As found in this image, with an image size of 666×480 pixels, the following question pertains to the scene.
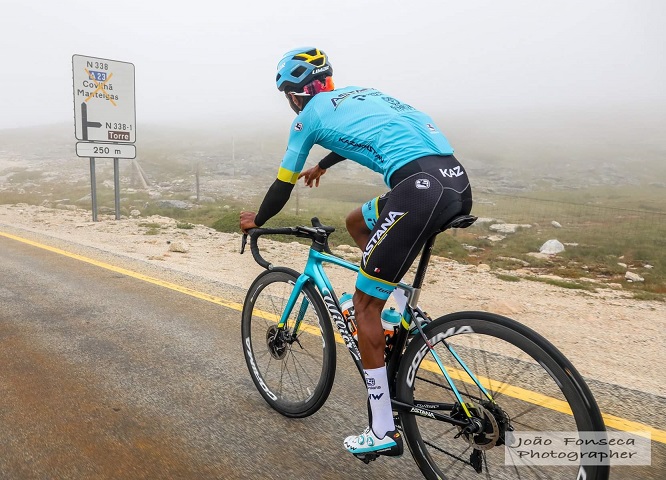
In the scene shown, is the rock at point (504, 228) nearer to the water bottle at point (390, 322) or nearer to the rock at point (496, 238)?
the rock at point (496, 238)

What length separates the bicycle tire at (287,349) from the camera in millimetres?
2971

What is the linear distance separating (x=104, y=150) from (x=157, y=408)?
11.8m

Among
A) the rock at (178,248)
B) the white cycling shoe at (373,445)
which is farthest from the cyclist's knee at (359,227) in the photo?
the rock at (178,248)

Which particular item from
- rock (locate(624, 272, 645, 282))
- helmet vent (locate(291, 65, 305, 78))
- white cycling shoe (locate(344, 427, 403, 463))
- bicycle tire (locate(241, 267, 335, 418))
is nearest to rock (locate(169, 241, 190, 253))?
bicycle tire (locate(241, 267, 335, 418))

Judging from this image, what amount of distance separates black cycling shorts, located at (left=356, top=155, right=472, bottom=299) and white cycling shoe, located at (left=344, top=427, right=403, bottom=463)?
71cm

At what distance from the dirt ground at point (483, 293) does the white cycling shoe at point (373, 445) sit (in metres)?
2.04

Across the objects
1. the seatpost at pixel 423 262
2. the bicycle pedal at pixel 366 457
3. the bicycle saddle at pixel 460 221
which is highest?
the bicycle saddle at pixel 460 221

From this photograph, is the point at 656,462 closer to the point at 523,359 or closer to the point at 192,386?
the point at 523,359

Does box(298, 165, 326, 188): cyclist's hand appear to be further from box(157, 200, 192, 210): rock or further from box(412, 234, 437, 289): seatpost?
box(157, 200, 192, 210): rock

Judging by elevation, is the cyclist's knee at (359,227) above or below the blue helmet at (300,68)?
below

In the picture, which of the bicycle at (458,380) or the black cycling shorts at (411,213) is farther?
the black cycling shorts at (411,213)

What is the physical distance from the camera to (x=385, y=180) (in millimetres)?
2453

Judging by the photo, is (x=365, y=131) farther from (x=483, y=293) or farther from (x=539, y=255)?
(x=539, y=255)

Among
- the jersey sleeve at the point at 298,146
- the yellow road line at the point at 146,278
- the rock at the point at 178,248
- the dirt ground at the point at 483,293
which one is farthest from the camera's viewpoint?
the rock at the point at 178,248
